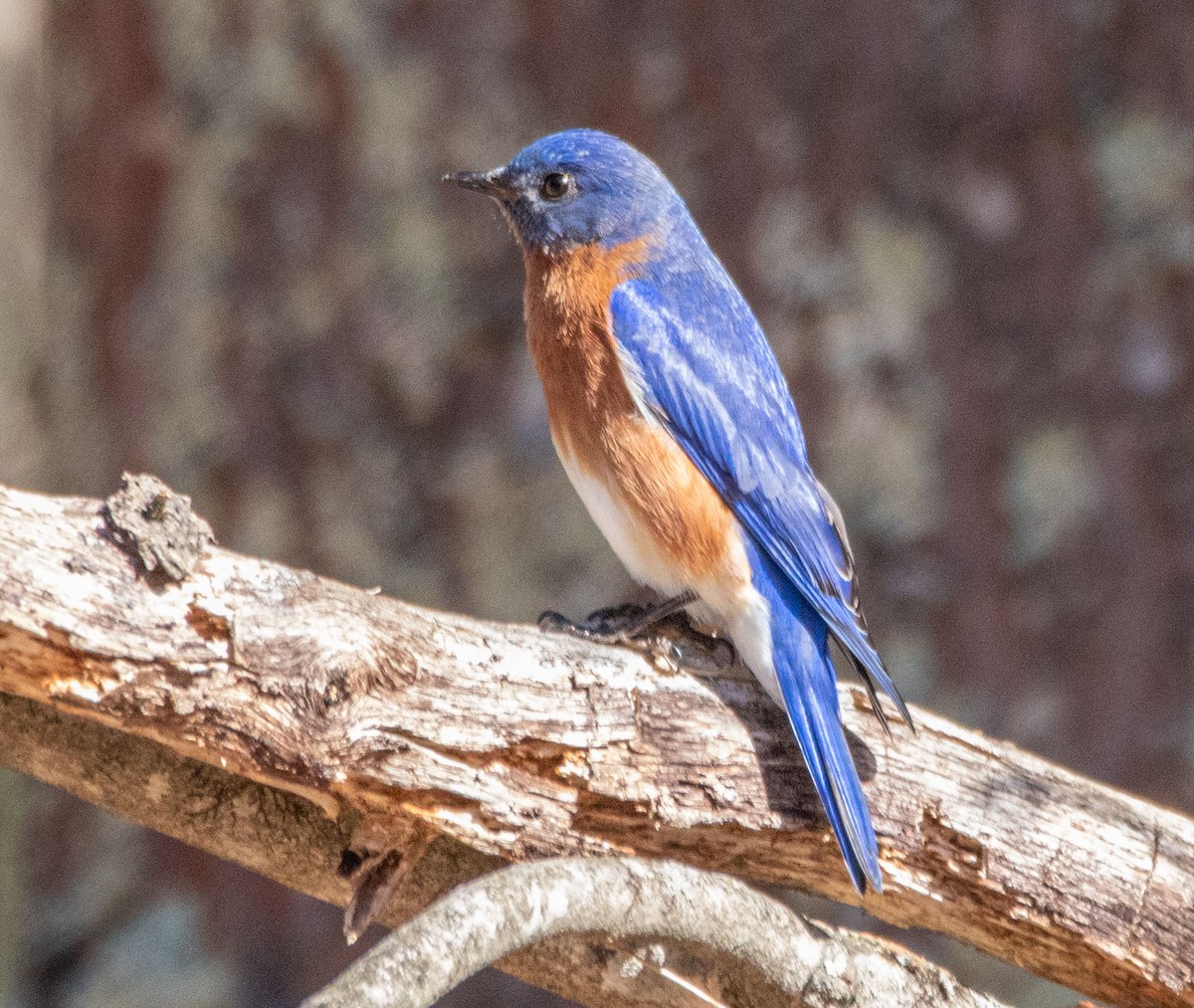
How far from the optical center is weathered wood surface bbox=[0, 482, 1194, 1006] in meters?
2.39

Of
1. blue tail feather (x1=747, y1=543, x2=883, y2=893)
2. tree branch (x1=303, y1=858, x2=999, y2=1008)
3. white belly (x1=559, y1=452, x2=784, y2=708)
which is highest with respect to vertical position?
white belly (x1=559, y1=452, x2=784, y2=708)

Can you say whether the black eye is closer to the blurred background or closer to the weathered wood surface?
the blurred background

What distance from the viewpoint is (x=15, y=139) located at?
179 inches

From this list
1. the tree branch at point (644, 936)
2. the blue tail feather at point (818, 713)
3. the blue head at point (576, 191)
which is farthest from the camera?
the blue head at point (576, 191)

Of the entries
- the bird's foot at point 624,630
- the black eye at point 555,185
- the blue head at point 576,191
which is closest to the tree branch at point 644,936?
the bird's foot at point 624,630

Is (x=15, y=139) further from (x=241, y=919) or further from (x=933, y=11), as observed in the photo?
(x=933, y=11)

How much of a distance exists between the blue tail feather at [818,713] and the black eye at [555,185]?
1.05 metres

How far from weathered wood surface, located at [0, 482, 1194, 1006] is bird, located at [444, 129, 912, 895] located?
0.99 ft

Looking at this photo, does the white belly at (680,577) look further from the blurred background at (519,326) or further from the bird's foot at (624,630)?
the blurred background at (519,326)

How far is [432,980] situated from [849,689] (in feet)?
4.90

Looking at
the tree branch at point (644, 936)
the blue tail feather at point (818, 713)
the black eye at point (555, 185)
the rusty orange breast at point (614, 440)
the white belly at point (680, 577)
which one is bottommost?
the tree branch at point (644, 936)

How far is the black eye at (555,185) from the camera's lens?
150 inches

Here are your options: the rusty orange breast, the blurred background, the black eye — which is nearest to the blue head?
the black eye

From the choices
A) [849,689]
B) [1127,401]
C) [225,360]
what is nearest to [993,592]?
[1127,401]
